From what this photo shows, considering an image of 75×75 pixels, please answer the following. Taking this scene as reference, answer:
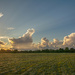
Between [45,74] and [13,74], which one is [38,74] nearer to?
[45,74]

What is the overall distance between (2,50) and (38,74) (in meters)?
132

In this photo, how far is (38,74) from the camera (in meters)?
9.78

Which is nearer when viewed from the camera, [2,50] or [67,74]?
[67,74]

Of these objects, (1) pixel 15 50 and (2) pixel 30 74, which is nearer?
(2) pixel 30 74

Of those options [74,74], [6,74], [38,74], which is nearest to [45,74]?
[38,74]

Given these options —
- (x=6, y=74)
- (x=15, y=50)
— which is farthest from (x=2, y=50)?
(x=6, y=74)

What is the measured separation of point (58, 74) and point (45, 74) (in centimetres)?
142

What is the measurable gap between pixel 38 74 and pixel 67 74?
→ 10.1ft

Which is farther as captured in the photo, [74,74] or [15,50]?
[15,50]

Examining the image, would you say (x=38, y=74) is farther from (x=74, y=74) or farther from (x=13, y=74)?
(x=74, y=74)

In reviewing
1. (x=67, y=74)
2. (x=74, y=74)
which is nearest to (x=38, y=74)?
(x=67, y=74)

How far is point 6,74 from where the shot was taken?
9.79 m

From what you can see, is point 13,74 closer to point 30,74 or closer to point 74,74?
point 30,74

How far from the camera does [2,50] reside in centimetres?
13188
